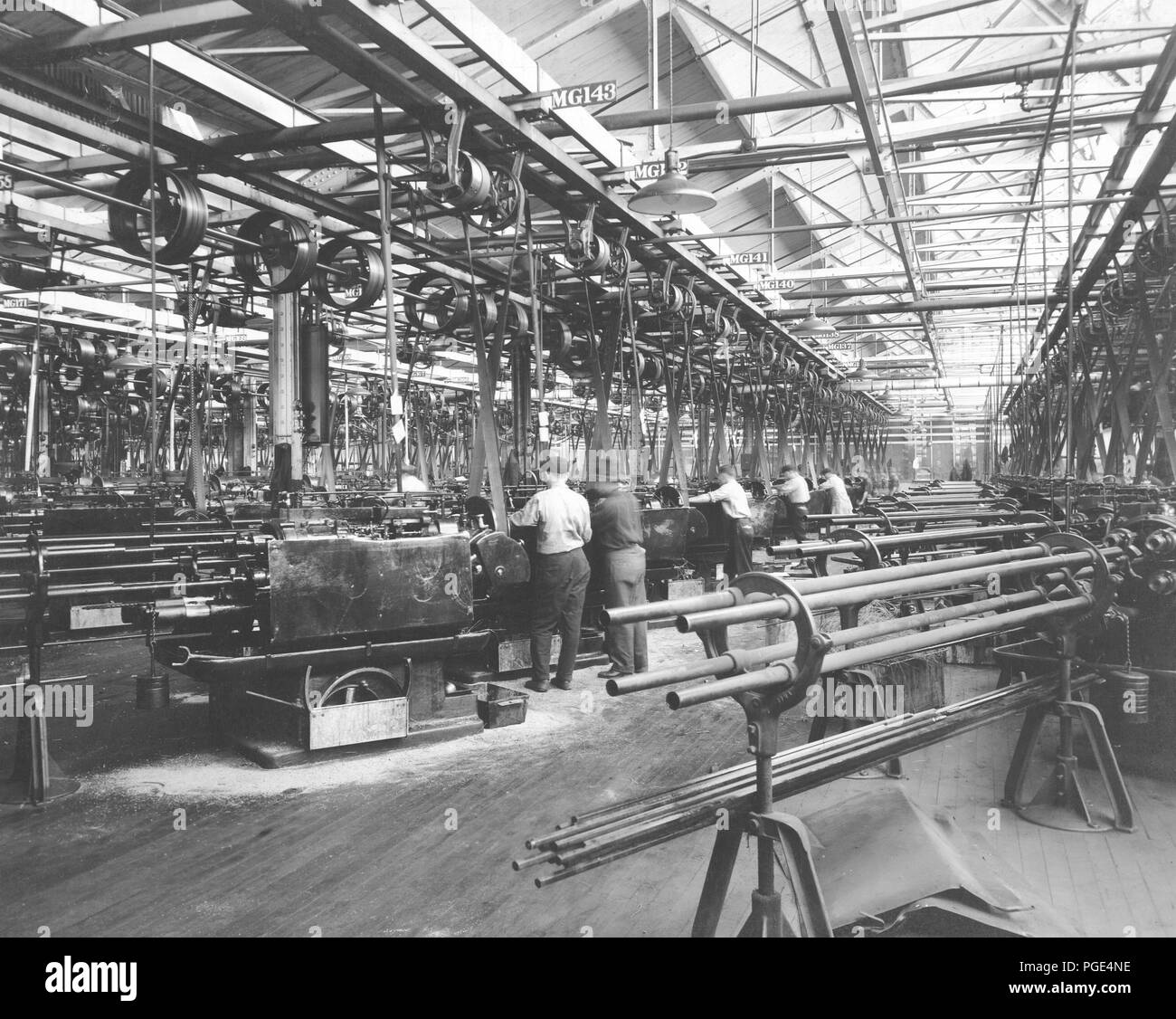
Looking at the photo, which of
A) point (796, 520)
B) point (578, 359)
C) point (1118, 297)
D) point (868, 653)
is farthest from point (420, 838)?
point (578, 359)

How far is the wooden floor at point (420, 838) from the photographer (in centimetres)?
301

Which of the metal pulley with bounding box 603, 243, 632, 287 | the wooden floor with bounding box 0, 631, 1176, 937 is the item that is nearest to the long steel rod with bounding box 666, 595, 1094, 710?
the wooden floor with bounding box 0, 631, 1176, 937

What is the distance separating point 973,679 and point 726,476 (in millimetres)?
3413

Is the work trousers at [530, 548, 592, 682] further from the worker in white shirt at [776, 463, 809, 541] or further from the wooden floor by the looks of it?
the worker in white shirt at [776, 463, 809, 541]

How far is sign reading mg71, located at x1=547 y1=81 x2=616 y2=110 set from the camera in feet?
15.8

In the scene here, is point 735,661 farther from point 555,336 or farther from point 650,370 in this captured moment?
point 650,370

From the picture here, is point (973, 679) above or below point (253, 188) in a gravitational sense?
below

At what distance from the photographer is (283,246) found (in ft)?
18.9

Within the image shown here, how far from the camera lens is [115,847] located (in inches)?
141

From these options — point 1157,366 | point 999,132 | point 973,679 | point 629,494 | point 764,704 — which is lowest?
point 973,679

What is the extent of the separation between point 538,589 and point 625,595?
2.46 ft
